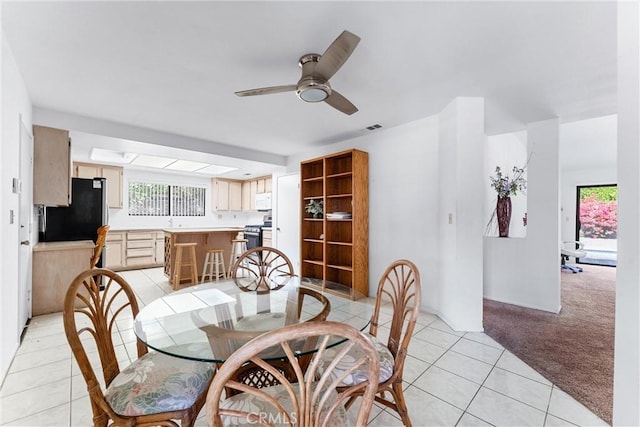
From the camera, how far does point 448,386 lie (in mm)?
1896

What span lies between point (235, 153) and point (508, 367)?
439cm

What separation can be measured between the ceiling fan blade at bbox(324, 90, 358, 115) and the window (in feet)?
19.2

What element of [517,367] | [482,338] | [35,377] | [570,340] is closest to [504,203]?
[570,340]

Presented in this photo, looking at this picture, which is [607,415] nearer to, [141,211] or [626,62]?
[626,62]

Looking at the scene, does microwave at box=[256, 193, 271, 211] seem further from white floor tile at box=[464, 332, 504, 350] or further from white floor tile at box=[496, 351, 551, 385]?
white floor tile at box=[496, 351, 551, 385]

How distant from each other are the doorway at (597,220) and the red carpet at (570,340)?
157 inches

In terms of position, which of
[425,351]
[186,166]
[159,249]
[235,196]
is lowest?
[425,351]

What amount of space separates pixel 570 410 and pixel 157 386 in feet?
7.46

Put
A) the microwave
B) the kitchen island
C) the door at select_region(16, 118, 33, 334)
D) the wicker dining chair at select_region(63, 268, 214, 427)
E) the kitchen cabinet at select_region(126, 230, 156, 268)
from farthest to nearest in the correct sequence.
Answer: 1. the microwave
2. the kitchen cabinet at select_region(126, 230, 156, 268)
3. the kitchen island
4. the door at select_region(16, 118, 33, 334)
5. the wicker dining chair at select_region(63, 268, 214, 427)

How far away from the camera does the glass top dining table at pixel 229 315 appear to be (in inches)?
50.2

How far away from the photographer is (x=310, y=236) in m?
4.71

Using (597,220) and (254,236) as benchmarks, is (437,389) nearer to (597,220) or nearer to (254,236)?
(254,236)

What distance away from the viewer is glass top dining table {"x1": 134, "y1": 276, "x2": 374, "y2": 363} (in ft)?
4.18

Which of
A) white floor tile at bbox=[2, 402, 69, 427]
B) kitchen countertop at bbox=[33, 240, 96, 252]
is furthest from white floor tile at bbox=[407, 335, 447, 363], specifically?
kitchen countertop at bbox=[33, 240, 96, 252]
